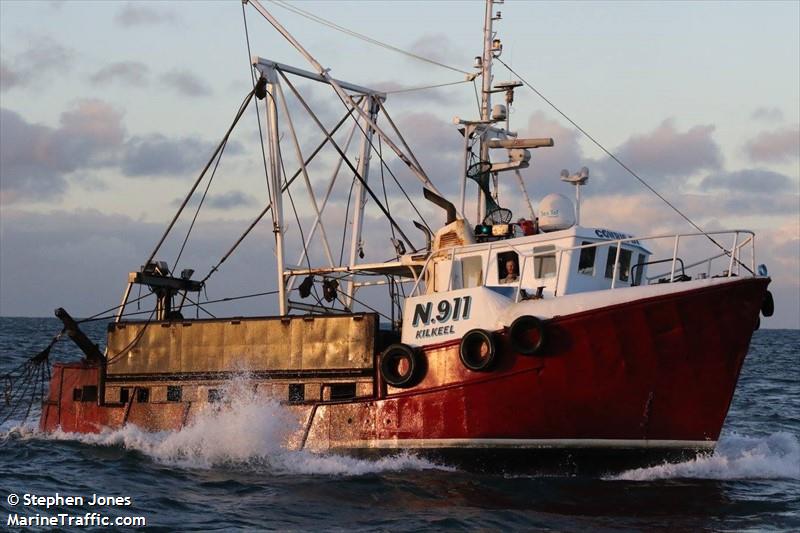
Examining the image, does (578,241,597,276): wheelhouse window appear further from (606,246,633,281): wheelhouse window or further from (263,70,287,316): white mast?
(263,70,287,316): white mast

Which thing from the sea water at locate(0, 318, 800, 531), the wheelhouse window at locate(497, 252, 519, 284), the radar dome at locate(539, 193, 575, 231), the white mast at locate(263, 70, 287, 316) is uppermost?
the white mast at locate(263, 70, 287, 316)

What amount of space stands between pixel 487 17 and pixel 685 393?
34.8 ft

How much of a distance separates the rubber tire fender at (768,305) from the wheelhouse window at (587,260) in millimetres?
3444

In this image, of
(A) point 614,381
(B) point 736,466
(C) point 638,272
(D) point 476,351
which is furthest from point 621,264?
(B) point 736,466

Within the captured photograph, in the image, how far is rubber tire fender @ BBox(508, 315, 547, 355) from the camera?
20.9m

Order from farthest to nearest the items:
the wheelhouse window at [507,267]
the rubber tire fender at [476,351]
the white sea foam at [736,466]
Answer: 1. the wheelhouse window at [507,267]
2. the white sea foam at [736,466]
3. the rubber tire fender at [476,351]

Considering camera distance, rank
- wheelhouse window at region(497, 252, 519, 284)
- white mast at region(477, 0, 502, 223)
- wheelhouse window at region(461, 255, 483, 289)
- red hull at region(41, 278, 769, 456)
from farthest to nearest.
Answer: white mast at region(477, 0, 502, 223), wheelhouse window at region(461, 255, 483, 289), wheelhouse window at region(497, 252, 519, 284), red hull at region(41, 278, 769, 456)

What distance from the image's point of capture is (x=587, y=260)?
22.6 m

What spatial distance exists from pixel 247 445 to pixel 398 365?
3.83 metres

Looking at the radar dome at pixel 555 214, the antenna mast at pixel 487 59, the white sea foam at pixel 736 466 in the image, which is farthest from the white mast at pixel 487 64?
the white sea foam at pixel 736 466

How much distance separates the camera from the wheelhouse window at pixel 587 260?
22.5 metres

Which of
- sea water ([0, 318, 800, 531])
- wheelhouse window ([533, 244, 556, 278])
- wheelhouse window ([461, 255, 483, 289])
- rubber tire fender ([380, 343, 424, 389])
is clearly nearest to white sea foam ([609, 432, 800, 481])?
sea water ([0, 318, 800, 531])

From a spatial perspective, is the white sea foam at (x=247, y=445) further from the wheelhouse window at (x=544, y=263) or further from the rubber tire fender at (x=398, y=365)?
the wheelhouse window at (x=544, y=263)

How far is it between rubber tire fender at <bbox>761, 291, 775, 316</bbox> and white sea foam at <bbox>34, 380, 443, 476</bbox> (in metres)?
7.23
